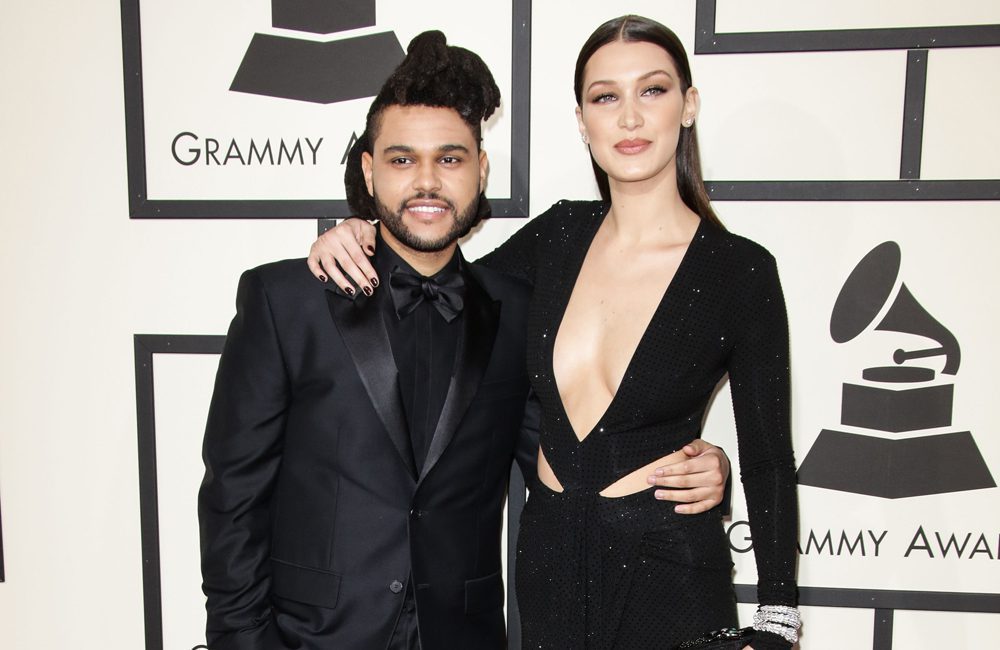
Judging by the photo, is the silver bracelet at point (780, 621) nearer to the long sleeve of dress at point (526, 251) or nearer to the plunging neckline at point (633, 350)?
the plunging neckline at point (633, 350)

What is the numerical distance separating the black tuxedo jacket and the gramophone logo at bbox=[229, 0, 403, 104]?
0.90m

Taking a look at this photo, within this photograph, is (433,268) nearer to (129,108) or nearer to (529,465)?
(529,465)

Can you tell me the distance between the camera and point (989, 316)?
227 cm

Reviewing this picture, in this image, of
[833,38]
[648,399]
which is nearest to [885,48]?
[833,38]

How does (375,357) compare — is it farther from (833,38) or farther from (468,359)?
(833,38)

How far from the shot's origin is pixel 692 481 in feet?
5.58

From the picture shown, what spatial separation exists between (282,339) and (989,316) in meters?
2.07

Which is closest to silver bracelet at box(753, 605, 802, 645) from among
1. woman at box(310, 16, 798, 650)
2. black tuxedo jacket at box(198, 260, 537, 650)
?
woman at box(310, 16, 798, 650)

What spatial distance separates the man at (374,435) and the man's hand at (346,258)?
29mm

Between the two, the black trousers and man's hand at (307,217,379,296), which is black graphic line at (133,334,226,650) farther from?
the black trousers

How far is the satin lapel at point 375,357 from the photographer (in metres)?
1.63

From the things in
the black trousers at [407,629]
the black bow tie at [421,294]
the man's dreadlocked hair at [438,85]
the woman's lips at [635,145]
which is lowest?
the black trousers at [407,629]

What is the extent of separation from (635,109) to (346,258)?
74 cm

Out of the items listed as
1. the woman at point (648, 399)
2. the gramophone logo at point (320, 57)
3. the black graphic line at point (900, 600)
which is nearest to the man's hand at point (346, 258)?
the woman at point (648, 399)
